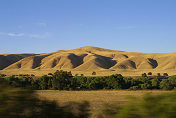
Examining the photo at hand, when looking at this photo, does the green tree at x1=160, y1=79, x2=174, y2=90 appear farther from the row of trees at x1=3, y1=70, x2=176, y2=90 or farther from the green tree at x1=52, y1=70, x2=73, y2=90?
the green tree at x1=52, y1=70, x2=73, y2=90

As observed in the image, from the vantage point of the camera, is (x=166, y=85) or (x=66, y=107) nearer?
(x=66, y=107)

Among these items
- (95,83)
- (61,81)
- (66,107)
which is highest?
(66,107)

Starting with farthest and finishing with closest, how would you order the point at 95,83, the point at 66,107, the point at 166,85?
the point at 95,83
the point at 166,85
the point at 66,107

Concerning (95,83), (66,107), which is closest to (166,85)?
(95,83)

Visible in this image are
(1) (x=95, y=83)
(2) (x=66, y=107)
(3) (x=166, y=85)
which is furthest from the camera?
(1) (x=95, y=83)

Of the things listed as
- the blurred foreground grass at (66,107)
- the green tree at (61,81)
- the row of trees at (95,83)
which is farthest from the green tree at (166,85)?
the blurred foreground grass at (66,107)

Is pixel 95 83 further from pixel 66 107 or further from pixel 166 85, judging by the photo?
pixel 66 107

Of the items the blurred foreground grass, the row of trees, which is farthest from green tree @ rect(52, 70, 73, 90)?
the blurred foreground grass

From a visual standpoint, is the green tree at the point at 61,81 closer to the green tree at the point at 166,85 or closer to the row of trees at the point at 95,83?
the row of trees at the point at 95,83

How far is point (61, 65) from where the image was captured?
162 metres

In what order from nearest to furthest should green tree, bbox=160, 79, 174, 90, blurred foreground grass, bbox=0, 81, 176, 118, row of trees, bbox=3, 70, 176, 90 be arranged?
blurred foreground grass, bbox=0, 81, 176, 118 < green tree, bbox=160, 79, 174, 90 < row of trees, bbox=3, 70, 176, 90

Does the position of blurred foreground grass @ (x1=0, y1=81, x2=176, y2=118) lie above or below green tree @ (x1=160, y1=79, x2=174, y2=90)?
above

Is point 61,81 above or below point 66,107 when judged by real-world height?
below

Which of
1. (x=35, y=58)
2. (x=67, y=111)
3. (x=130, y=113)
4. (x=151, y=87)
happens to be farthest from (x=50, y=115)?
(x=35, y=58)
